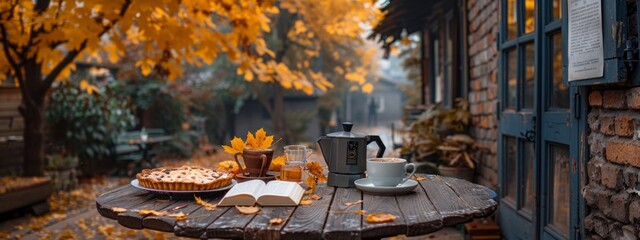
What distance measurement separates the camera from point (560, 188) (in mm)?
3377

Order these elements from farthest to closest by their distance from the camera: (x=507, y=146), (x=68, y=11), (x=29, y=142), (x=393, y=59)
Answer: (x=393, y=59) < (x=29, y=142) < (x=68, y=11) < (x=507, y=146)

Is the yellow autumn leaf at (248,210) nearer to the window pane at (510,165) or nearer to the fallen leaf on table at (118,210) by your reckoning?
the fallen leaf on table at (118,210)

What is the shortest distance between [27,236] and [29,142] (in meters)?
1.81

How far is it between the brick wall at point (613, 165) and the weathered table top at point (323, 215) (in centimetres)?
56

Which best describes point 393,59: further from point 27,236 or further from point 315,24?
point 27,236

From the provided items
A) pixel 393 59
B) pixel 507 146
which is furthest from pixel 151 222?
pixel 393 59

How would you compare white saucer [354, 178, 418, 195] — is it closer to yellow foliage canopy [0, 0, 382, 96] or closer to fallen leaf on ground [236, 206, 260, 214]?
fallen leaf on ground [236, 206, 260, 214]

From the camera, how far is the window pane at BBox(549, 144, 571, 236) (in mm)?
3256

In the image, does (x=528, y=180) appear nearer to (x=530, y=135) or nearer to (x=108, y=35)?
(x=530, y=135)

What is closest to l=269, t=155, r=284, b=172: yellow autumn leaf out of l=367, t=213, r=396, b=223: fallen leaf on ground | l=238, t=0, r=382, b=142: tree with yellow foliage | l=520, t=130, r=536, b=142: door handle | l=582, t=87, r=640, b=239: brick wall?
l=367, t=213, r=396, b=223: fallen leaf on ground

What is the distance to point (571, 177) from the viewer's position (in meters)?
2.96

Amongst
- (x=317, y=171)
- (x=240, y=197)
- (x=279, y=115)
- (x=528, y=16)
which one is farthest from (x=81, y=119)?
(x=279, y=115)

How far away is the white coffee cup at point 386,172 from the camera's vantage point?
7.88 ft

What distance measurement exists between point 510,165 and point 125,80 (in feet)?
37.0
